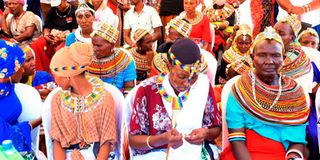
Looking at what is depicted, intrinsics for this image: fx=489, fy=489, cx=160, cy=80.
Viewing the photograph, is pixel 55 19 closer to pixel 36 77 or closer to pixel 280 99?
pixel 36 77

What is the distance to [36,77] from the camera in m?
4.32

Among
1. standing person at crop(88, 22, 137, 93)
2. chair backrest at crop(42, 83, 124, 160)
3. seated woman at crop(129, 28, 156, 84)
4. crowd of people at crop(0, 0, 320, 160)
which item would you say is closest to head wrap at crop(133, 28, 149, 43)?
seated woman at crop(129, 28, 156, 84)

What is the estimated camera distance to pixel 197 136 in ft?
9.78

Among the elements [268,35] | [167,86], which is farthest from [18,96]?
[268,35]

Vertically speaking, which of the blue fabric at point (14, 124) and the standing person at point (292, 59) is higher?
the standing person at point (292, 59)

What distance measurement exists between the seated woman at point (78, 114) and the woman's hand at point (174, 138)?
40 centimetres

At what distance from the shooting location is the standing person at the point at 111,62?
14.6ft

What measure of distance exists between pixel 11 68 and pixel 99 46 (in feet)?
3.91

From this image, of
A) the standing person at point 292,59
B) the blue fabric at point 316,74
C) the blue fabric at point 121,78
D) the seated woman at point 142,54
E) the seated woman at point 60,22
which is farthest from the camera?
the seated woman at point 60,22

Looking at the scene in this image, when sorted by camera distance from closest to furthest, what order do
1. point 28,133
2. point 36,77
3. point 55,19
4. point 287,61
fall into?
point 28,133 < point 287,61 < point 36,77 < point 55,19

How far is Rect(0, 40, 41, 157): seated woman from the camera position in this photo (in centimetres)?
326

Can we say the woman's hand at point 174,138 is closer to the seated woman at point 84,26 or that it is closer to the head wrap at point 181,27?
the head wrap at point 181,27

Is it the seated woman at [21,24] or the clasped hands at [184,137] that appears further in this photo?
the seated woman at [21,24]

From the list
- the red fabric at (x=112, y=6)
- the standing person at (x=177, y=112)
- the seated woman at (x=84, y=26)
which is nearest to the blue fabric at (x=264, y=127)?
the standing person at (x=177, y=112)
